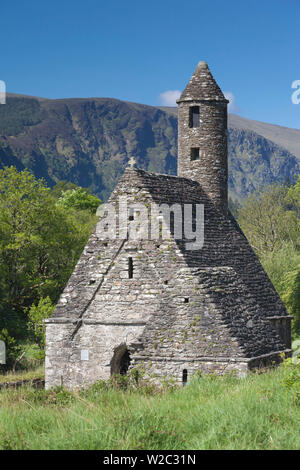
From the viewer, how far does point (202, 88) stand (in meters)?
24.6

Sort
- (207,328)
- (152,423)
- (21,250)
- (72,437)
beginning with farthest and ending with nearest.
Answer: (21,250)
(207,328)
(152,423)
(72,437)

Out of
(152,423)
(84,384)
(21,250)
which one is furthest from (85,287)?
(21,250)

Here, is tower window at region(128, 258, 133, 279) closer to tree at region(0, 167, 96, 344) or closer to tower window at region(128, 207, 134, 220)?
tower window at region(128, 207, 134, 220)

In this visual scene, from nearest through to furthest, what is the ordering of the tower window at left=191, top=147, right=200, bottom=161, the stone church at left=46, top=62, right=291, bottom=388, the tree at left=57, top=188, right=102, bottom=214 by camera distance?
the stone church at left=46, top=62, right=291, bottom=388, the tower window at left=191, top=147, right=200, bottom=161, the tree at left=57, top=188, right=102, bottom=214

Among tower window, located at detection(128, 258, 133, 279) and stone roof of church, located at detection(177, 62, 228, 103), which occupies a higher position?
stone roof of church, located at detection(177, 62, 228, 103)

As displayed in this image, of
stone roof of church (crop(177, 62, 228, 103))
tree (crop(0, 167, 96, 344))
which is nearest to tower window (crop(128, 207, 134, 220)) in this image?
stone roof of church (crop(177, 62, 228, 103))

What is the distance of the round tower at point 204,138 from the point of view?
24.3 metres

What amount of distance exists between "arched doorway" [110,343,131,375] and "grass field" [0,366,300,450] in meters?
8.64

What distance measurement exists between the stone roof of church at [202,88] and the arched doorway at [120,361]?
10592mm

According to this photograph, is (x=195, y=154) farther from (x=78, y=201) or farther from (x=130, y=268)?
(x=78, y=201)

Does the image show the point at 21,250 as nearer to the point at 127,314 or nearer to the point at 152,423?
the point at 127,314

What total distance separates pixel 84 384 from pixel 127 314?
104 inches

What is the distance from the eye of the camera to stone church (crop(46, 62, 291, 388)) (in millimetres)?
17562

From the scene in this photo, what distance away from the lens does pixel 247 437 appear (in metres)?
8.68
